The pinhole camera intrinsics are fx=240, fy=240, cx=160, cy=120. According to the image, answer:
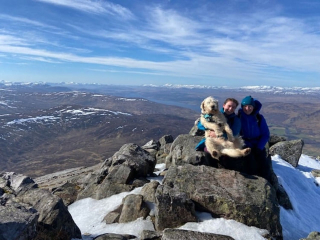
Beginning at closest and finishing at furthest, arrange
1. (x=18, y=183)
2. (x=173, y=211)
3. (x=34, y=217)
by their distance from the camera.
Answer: (x=34, y=217) → (x=173, y=211) → (x=18, y=183)

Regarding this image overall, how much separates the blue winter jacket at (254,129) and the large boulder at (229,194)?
5.52 ft

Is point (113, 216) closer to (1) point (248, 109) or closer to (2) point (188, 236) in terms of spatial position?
(2) point (188, 236)

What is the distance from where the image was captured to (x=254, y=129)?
1166 centimetres

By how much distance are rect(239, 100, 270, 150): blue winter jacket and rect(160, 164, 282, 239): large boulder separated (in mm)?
1684

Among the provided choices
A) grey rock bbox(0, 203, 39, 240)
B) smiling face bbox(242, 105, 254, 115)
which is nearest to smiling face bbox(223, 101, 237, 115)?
smiling face bbox(242, 105, 254, 115)

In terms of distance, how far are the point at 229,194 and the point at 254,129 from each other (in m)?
3.38

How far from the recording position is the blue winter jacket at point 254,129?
11.7 metres

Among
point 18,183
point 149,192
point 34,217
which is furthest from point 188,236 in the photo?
point 18,183

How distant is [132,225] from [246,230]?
4.92 m

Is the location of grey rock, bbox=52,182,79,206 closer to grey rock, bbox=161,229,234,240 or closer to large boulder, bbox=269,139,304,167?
grey rock, bbox=161,229,234,240

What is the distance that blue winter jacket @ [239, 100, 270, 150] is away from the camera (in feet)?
38.3

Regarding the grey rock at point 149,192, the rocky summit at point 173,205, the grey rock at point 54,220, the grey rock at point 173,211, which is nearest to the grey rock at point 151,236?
the rocky summit at point 173,205

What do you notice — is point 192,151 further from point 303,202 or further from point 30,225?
point 30,225

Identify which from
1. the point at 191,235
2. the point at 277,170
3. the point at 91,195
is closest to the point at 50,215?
the point at 191,235
